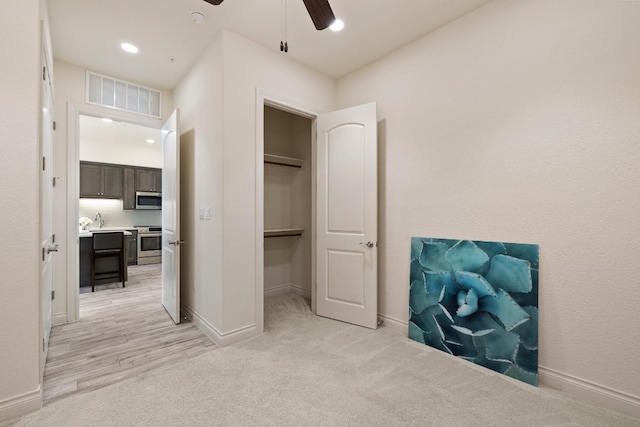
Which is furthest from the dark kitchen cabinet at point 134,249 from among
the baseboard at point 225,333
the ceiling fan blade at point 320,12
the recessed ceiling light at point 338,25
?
the ceiling fan blade at point 320,12

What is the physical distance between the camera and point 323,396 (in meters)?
1.88

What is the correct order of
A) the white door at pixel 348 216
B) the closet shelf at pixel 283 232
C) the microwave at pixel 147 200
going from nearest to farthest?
the white door at pixel 348 216 → the closet shelf at pixel 283 232 → the microwave at pixel 147 200

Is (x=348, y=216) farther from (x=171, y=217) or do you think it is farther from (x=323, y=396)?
Result: (x=171, y=217)

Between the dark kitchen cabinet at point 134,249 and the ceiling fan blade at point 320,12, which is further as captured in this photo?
the dark kitchen cabinet at point 134,249

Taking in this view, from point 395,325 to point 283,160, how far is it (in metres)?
2.63

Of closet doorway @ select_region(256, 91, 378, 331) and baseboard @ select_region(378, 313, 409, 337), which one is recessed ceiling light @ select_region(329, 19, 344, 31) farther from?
baseboard @ select_region(378, 313, 409, 337)

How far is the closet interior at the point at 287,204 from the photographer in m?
4.20

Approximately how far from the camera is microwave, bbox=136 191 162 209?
6.96m

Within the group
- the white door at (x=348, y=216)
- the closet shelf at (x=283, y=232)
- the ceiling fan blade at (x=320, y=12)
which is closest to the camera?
the ceiling fan blade at (x=320, y=12)

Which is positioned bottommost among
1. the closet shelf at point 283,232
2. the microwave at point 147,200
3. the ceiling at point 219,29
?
the closet shelf at point 283,232

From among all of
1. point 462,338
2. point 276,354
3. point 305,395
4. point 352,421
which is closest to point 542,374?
point 462,338

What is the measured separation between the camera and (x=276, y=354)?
96.0 inches

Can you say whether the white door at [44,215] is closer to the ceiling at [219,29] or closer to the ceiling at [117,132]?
the ceiling at [219,29]

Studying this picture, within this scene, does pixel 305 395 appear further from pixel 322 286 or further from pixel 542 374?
pixel 542 374
